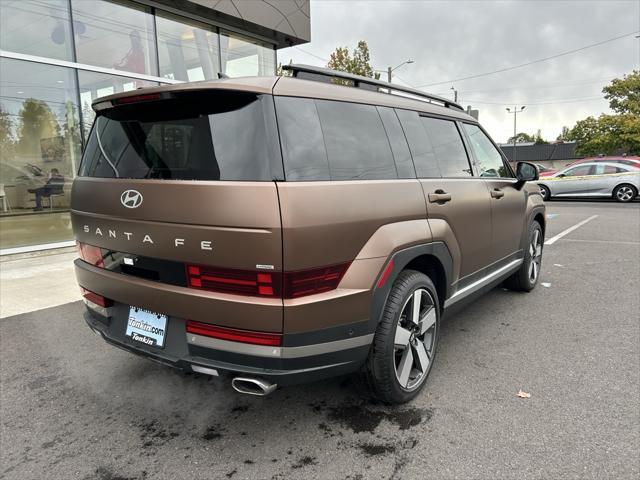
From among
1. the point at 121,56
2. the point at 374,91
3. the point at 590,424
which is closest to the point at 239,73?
the point at 121,56

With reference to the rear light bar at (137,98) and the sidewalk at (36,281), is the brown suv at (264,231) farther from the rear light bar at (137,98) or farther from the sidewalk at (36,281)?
the sidewalk at (36,281)

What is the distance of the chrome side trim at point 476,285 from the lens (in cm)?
324

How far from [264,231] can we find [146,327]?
99cm

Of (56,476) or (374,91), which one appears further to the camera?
(374,91)

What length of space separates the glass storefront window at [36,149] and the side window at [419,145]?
7.68 meters

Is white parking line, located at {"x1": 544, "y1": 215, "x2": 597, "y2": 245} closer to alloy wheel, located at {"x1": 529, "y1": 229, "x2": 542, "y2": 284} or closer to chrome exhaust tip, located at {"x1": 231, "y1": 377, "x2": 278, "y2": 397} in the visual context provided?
alloy wheel, located at {"x1": 529, "y1": 229, "x2": 542, "y2": 284}

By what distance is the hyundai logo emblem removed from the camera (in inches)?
89.1

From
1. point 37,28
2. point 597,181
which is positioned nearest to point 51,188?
point 37,28

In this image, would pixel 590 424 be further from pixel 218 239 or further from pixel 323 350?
pixel 218 239

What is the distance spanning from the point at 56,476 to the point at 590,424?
2.93m

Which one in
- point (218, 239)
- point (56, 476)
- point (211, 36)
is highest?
point (211, 36)

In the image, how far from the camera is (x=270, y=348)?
6.79 ft

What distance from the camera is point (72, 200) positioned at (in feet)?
9.25

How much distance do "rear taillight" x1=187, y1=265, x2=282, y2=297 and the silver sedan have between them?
50.7 feet
